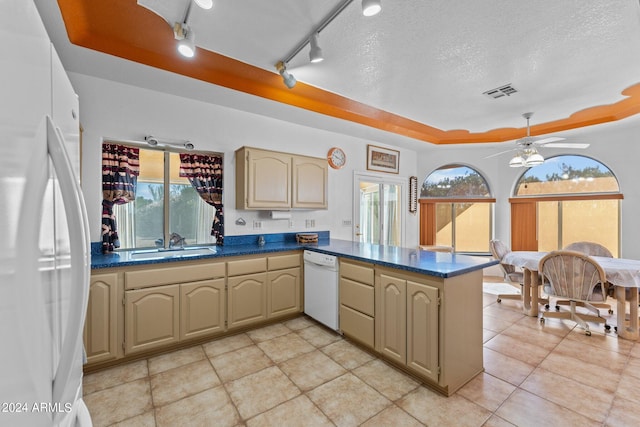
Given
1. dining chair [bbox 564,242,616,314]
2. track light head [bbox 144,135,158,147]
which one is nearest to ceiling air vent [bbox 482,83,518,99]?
dining chair [bbox 564,242,616,314]

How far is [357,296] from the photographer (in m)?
2.60

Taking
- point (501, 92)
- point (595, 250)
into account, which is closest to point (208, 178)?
point (501, 92)

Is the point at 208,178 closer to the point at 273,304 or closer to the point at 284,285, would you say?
the point at 284,285

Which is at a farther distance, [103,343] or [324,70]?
[324,70]

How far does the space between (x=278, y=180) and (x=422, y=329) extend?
2.19 metres

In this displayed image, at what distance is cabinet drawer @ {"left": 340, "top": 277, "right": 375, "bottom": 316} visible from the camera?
2.47m

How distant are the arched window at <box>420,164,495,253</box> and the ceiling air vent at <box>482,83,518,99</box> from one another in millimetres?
2456

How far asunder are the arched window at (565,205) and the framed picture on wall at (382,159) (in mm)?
2370

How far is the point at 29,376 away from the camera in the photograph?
20.3 inches

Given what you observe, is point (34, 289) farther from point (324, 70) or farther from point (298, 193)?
point (298, 193)

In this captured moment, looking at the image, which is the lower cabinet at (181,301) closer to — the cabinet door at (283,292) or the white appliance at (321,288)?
the cabinet door at (283,292)

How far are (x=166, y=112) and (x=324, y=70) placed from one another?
1718 millimetres

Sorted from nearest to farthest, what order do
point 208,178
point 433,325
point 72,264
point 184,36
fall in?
point 72,264 < point 184,36 < point 433,325 < point 208,178

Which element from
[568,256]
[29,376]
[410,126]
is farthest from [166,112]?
[568,256]
